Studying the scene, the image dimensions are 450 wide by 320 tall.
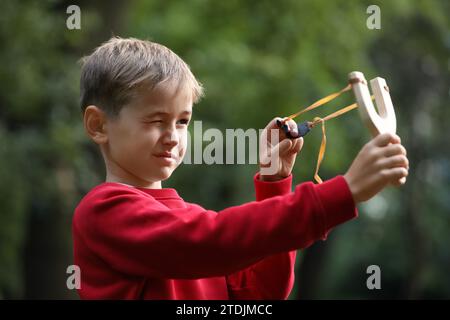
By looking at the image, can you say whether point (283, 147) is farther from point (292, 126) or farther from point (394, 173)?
point (394, 173)

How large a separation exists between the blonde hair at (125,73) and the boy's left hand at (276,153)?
26 cm

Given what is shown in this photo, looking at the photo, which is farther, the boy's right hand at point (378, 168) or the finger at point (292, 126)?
the finger at point (292, 126)

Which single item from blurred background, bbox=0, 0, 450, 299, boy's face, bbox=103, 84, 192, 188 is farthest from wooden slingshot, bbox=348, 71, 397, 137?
blurred background, bbox=0, 0, 450, 299

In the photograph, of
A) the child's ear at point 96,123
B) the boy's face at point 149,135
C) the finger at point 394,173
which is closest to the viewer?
the finger at point 394,173

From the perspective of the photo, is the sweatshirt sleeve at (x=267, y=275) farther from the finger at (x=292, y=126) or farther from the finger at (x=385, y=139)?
the finger at (x=385, y=139)

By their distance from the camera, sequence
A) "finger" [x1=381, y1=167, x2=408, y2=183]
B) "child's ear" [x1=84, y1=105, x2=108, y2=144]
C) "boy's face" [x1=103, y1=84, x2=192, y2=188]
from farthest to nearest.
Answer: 1. "child's ear" [x1=84, y1=105, x2=108, y2=144]
2. "boy's face" [x1=103, y1=84, x2=192, y2=188]
3. "finger" [x1=381, y1=167, x2=408, y2=183]

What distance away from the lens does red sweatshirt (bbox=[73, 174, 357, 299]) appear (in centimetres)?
163

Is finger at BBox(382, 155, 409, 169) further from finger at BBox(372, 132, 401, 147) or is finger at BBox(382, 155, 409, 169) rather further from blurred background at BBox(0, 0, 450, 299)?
blurred background at BBox(0, 0, 450, 299)

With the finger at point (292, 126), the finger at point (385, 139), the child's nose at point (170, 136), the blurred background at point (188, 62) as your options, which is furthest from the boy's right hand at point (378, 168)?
the blurred background at point (188, 62)

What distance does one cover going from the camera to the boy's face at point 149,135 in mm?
1970

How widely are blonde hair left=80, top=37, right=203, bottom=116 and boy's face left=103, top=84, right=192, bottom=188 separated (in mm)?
31

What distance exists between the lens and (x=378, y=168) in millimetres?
1577

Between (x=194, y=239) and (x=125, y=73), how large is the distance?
553 millimetres

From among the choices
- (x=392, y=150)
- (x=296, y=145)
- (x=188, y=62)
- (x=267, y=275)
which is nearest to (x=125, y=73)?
(x=296, y=145)
